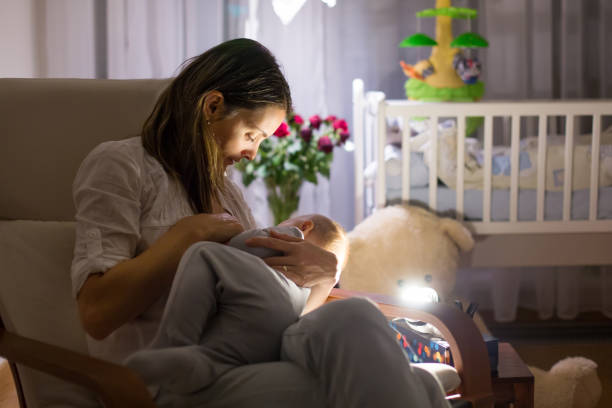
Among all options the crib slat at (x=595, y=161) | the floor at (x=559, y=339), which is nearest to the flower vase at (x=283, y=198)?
the floor at (x=559, y=339)

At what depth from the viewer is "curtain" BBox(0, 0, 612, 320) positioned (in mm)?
3150

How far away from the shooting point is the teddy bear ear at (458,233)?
2.31 meters

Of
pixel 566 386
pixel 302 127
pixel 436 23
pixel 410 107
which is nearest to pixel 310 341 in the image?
pixel 566 386

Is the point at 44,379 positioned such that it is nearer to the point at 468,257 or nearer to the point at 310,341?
the point at 310,341

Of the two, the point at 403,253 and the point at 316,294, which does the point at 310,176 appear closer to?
the point at 403,253

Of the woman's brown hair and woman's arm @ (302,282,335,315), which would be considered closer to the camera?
the woman's brown hair

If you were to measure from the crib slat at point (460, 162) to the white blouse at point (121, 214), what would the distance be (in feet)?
4.65

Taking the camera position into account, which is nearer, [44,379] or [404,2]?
[44,379]

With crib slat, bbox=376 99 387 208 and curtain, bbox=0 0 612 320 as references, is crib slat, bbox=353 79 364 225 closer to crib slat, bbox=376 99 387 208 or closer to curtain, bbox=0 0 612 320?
crib slat, bbox=376 99 387 208

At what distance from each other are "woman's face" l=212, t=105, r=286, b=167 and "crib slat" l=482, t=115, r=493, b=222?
1313 mm

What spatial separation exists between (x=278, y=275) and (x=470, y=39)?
2015 mm

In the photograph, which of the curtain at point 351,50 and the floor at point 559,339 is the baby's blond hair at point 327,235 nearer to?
the floor at point 559,339

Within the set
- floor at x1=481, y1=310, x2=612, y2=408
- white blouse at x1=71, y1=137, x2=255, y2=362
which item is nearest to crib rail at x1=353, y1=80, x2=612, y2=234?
floor at x1=481, y1=310, x2=612, y2=408

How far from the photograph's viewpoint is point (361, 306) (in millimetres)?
943
